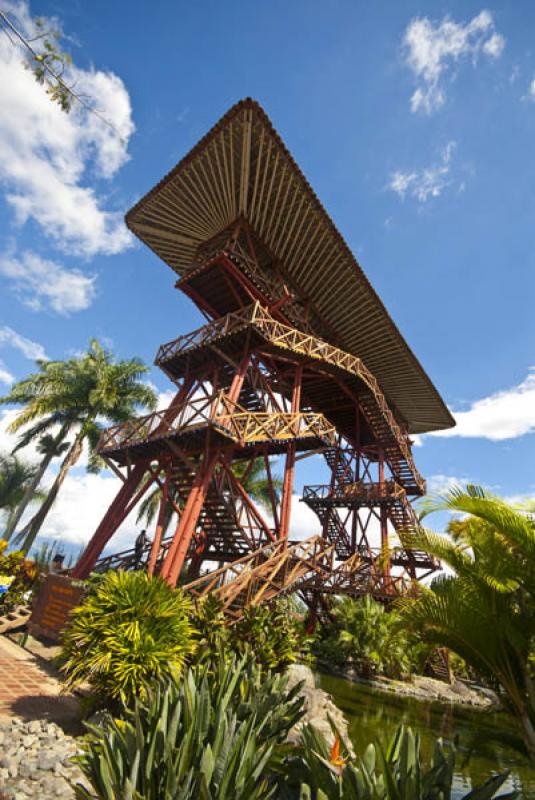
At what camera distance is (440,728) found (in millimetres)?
8820

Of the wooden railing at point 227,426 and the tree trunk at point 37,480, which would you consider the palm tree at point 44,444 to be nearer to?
the tree trunk at point 37,480

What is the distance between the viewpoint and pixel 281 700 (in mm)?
4207

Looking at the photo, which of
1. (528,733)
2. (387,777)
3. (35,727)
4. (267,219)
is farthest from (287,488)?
(387,777)

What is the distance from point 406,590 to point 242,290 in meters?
14.5

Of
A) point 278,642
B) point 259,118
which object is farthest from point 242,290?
point 278,642

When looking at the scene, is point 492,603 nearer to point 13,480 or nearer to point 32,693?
point 32,693

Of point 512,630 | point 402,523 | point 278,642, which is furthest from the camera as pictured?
point 402,523

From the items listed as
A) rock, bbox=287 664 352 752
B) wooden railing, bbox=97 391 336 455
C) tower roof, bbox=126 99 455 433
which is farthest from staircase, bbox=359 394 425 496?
rock, bbox=287 664 352 752

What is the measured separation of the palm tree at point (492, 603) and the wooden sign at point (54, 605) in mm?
7147

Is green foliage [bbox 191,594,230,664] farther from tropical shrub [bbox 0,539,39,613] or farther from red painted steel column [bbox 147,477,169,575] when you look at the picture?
tropical shrub [bbox 0,539,39,613]

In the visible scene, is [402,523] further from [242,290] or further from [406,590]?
[242,290]

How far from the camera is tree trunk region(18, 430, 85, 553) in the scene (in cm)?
2014

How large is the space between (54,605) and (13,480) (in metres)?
27.6

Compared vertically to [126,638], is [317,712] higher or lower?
lower
